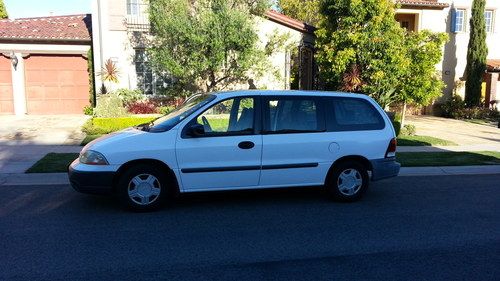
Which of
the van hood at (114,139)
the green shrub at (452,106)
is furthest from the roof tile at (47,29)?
the green shrub at (452,106)

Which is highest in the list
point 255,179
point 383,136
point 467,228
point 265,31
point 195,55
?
point 265,31

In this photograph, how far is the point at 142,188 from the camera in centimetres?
624

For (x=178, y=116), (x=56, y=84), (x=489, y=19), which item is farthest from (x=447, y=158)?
(x=489, y=19)

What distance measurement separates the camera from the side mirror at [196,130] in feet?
20.3

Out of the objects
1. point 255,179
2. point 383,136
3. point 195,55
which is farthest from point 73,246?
point 195,55

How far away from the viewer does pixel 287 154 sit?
6.59 m

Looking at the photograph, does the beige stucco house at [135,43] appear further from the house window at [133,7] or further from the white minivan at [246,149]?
the white minivan at [246,149]

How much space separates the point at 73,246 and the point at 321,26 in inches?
569

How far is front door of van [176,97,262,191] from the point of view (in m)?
6.25

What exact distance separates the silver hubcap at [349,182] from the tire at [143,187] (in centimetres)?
250

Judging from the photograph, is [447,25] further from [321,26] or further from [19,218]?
[19,218]

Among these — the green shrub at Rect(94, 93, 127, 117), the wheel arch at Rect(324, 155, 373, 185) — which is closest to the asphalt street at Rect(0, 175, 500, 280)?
the wheel arch at Rect(324, 155, 373, 185)

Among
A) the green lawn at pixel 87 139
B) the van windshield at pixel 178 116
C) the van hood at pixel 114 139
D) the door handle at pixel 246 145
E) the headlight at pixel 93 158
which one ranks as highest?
the van windshield at pixel 178 116

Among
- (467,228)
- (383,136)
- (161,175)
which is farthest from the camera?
(383,136)
